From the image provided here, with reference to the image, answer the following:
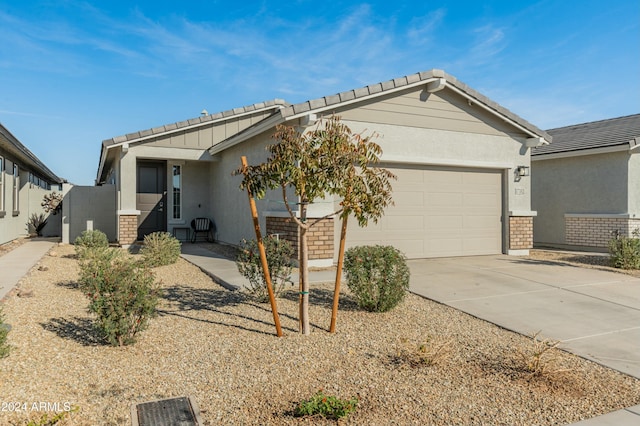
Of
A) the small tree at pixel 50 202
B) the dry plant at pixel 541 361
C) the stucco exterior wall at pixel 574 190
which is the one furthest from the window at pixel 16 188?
the stucco exterior wall at pixel 574 190

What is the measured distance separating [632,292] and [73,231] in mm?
16399

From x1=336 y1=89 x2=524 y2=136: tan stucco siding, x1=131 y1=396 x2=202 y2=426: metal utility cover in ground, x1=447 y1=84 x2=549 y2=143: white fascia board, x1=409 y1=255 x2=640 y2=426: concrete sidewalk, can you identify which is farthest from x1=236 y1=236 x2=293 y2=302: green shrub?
x1=447 y1=84 x2=549 y2=143: white fascia board

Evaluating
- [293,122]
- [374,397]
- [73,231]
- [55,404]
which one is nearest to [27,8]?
[293,122]

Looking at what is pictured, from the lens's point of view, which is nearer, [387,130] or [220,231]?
[387,130]

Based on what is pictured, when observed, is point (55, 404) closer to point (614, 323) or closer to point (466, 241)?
point (614, 323)

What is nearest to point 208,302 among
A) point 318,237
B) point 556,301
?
point 318,237

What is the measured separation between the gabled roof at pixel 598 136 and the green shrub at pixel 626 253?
4.42 meters

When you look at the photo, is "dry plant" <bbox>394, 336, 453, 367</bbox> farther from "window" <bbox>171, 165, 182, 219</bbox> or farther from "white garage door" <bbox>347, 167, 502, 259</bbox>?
"window" <bbox>171, 165, 182, 219</bbox>

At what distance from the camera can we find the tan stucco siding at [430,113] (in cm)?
1036

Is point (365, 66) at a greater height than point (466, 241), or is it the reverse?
point (365, 66)

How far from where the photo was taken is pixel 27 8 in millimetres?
10047

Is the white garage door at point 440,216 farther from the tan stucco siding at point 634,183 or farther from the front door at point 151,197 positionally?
the front door at point 151,197

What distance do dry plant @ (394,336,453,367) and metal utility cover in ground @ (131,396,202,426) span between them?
2.09 metres

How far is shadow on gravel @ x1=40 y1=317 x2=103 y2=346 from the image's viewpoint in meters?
4.89
